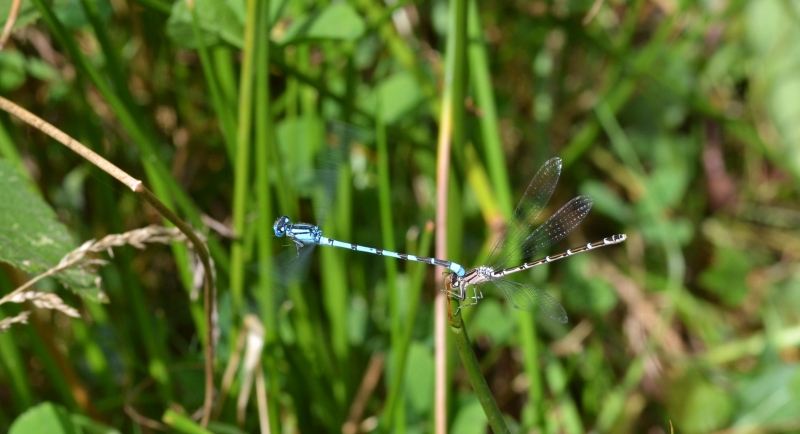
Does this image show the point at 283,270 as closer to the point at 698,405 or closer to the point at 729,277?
the point at 698,405

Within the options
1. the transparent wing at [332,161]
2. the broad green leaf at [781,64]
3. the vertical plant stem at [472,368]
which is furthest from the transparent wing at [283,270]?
the broad green leaf at [781,64]

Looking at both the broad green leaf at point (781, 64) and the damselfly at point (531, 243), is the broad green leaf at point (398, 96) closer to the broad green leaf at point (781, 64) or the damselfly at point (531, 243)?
the damselfly at point (531, 243)

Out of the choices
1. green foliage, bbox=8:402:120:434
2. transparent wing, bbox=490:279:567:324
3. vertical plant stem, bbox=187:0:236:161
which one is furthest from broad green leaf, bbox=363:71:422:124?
green foliage, bbox=8:402:120:434

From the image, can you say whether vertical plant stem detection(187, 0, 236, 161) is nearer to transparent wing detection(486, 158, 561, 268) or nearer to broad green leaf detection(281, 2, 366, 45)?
broad green leaf detection(281, 2, 366, 45)

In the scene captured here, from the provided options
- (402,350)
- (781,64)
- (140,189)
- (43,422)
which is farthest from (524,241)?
(781,64)

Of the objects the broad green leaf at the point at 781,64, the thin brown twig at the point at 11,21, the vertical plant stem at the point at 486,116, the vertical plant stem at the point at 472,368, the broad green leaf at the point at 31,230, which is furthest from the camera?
the broad green leaf at the point at 781,64
